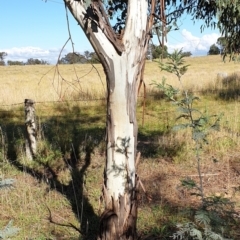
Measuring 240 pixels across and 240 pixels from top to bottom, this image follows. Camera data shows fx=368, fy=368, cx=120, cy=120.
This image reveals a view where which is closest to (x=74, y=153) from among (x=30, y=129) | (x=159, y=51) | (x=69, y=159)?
(x=69, y=159)

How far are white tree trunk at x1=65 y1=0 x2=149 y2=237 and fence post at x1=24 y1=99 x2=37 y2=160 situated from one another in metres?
3.25

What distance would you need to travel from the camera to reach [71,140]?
691cm

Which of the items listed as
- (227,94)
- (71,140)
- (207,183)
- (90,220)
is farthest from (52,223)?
(227,94)

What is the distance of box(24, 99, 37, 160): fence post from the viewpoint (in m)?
5.95

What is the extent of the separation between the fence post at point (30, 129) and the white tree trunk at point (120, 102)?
325 centimetres

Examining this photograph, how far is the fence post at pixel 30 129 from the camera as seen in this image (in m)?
5.95

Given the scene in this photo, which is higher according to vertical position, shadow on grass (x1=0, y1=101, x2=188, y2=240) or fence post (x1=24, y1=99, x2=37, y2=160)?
fence post (x1=24, y1=99, x2=37, y2=160)

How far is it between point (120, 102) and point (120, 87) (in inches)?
4.6

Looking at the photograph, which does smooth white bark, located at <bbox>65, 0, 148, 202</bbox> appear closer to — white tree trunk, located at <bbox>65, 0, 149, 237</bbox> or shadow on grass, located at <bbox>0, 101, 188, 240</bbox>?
white tree trunk, located at <bbox>65, 0, 149, 237</bbox>

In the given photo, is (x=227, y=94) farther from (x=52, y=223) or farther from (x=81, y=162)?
(x=52, y=223)

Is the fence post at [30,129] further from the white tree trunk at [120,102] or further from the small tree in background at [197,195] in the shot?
the small tree in background at [197,195]

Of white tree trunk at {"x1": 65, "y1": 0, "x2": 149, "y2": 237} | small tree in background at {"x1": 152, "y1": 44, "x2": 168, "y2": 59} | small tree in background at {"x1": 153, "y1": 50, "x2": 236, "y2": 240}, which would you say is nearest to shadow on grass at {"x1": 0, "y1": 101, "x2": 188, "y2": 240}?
white tree trunk at {"x1": 65, "y1": 0, "x2": 149, "y2": 237}

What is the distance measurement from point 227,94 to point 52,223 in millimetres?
9561

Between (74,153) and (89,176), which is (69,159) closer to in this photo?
(74,153)
